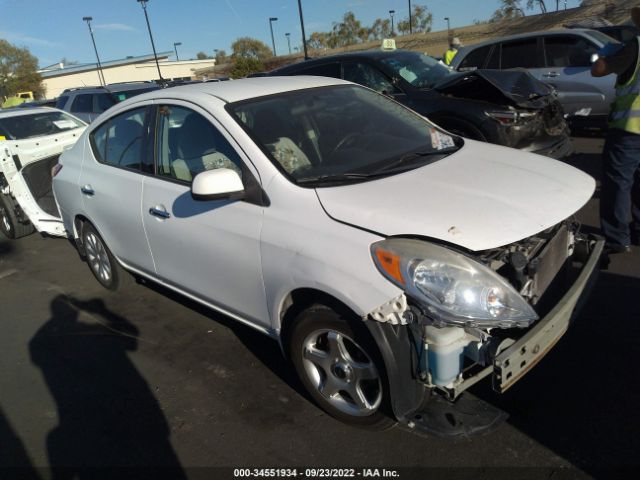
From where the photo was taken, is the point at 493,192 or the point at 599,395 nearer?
the point at 493,192

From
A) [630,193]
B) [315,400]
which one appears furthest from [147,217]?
[630,193]

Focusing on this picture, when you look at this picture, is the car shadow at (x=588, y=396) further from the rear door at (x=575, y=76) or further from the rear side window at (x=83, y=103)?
the rear side window at (x=83, y=103)

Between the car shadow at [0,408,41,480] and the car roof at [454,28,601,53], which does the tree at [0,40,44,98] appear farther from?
the car shadow at [0,408,41,480]

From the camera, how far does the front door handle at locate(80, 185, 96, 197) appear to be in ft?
13.5

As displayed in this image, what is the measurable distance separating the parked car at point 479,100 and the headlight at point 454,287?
4.00m

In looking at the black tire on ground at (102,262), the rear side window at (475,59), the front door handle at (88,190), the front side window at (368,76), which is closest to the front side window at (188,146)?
the front door handle at (88,190)

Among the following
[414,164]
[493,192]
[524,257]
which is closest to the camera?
[524,257]

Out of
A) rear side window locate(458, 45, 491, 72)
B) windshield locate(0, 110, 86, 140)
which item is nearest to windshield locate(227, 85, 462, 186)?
windshield locate(0, 110, 86, 140)

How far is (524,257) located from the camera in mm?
2287

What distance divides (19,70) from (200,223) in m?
70.7

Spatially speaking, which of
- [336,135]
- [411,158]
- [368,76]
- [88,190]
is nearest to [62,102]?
[368,76]

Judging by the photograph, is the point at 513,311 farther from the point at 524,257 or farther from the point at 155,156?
the point at 155,156

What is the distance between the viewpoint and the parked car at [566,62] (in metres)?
8.16

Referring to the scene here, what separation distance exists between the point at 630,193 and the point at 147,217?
3.93m
